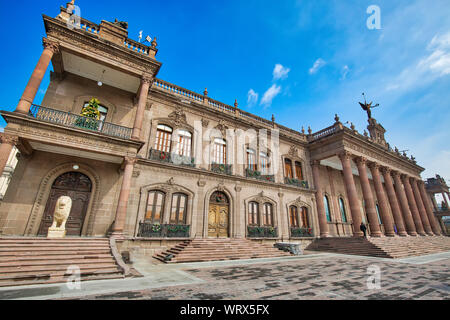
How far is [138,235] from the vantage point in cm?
1110

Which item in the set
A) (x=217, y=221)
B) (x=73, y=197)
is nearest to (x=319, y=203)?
(x=217, y=221)

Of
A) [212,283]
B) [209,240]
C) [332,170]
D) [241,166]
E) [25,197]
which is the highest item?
[332,170]

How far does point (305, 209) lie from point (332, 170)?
21.5ft

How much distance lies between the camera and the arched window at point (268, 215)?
16234 millimetres

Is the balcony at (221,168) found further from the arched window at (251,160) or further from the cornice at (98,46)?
the cornice at (98,46)

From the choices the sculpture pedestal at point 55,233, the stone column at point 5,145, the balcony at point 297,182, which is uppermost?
the balcony at point 297,182

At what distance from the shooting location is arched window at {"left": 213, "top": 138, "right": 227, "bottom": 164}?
51.6ft

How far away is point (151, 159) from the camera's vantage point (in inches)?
500

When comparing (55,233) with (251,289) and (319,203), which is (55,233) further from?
(319,203)

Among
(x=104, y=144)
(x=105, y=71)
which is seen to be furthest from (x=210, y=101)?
(x=104, y=144)

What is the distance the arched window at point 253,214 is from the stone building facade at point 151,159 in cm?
11

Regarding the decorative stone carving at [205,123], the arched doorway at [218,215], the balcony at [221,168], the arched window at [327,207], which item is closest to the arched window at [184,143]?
the decorative stone carving at [205,123]
